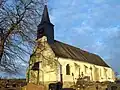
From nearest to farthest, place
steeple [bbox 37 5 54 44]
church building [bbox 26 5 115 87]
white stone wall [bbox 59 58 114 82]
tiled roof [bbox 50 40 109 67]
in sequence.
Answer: church building [bbox 26 5 115 87] → white stone wall [bbox 59 58 114 82] → tiled roof [bbox 50 40 109 67] → steeple [bbox 37 5 54 44]

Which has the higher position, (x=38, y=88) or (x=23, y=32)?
(x=23, y=32)

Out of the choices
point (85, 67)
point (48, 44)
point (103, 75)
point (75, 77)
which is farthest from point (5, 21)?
point (103, 75)

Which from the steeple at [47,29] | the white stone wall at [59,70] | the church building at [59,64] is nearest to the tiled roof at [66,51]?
the church building at [59,64]

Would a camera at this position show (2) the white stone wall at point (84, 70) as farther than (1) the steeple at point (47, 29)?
→ No

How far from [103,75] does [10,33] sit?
158 feet

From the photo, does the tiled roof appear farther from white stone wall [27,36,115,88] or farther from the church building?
white stone wall [27,36,115,88]

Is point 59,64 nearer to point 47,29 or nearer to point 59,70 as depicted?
point 59,70

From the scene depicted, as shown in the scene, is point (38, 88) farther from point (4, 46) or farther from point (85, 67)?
point (85, 67)

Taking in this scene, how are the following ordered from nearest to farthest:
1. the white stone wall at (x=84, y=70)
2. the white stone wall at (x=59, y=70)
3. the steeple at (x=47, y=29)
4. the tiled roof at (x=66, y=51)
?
1. the white stone wall at (x=59, y=70)
2. the white stone wall at (x=84, y=70)
3. the tiled roof at (x=66, y=51)
4. the steeple at (x=47, y=29)

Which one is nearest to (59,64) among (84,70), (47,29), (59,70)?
(59,70)

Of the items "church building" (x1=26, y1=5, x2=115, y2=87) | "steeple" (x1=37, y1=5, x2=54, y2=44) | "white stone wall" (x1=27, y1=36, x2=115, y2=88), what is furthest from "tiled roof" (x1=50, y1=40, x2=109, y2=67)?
"steeple" (x1=37, y1=5, x2=54, y2=44)

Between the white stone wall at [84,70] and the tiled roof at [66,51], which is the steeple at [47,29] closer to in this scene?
the tiled roof at [66,51]

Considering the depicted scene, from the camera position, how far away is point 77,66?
5100 cm

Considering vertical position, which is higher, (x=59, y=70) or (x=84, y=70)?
(x=84, y=70)
